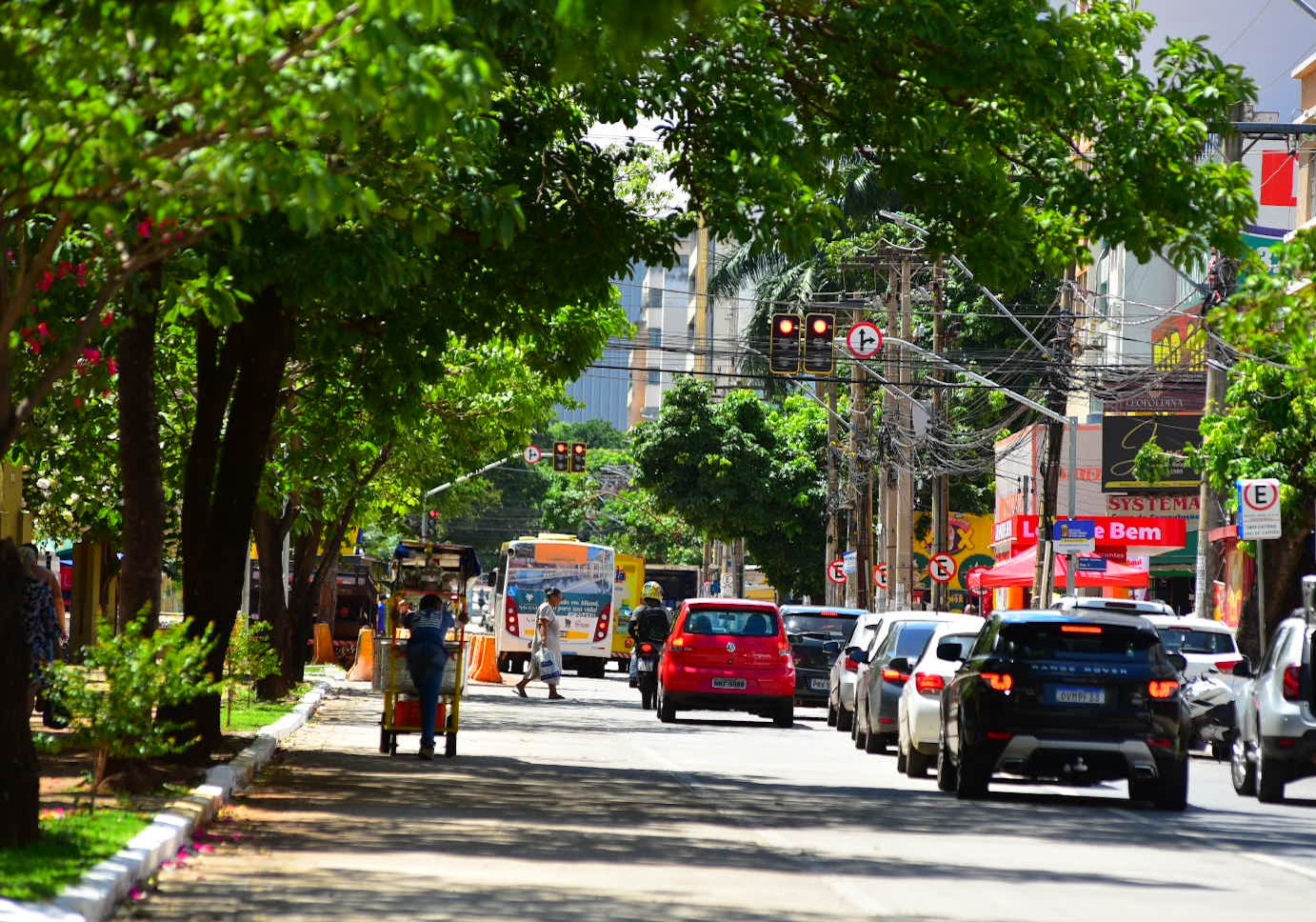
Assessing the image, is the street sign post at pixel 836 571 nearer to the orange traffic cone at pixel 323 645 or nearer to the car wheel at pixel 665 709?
the orange traffic cone at pixel 323 645

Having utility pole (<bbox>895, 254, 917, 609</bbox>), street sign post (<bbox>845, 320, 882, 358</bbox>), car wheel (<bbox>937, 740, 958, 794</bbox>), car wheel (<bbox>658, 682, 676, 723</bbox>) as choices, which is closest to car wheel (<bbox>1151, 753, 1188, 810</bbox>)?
car wheel (<bbox>937, 740, 958, 794</bbox>)

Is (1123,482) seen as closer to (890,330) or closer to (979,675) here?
(890,330)

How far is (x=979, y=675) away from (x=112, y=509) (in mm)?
17250

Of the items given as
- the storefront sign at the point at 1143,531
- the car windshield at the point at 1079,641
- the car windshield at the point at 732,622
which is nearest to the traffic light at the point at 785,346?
the car windshield at the point at 732,622

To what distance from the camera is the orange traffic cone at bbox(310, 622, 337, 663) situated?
53.5 metres

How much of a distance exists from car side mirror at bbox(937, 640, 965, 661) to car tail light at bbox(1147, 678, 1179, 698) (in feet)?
6.73

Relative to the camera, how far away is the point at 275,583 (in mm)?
32719

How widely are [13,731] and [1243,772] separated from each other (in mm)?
13229

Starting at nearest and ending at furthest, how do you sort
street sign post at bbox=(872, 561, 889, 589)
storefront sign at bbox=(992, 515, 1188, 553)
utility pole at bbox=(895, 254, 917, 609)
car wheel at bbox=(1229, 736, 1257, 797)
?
car wheel at bbox=(1229, 736, 1257, 797) < storefront sign at bbox=(992, 515, 1188, 553) < utility pole at bbox=(895, 254, 917, 609) < street sign post at bbox=(872, 561, 889, 589)

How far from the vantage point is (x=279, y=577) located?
32969 mm

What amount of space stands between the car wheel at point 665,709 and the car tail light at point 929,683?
9.70 metres

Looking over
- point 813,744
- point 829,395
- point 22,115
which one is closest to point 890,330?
point 829,395

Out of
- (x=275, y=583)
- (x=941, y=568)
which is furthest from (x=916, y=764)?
(x=941, y=568)

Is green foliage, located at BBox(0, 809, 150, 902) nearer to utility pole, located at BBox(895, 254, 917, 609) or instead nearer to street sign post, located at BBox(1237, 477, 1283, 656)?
street sign post, located at BBox(1237, 477, 1283, 656)
